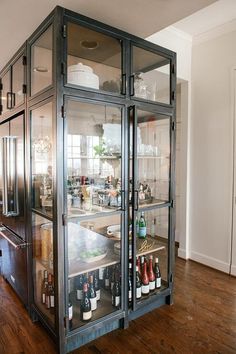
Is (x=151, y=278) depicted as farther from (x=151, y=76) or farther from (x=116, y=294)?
(x=151, y=76)

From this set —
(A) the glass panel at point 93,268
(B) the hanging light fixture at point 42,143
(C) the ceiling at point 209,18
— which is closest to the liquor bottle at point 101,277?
(A) the glass panel at point 93,268

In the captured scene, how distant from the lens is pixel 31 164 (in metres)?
2.10

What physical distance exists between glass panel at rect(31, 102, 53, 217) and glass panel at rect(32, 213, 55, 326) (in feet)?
0.47

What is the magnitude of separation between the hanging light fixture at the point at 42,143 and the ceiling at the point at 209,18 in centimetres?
216

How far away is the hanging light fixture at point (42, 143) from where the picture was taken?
6.13 ft

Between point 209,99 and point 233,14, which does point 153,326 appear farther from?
point 233,14

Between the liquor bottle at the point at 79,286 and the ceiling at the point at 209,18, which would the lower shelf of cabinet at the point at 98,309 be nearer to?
the liquor bottle at the point at 79,286

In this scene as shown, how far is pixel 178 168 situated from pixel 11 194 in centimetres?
261

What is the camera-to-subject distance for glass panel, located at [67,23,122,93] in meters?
1.77

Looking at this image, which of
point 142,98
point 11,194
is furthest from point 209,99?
point 11,194

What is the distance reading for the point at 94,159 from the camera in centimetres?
205

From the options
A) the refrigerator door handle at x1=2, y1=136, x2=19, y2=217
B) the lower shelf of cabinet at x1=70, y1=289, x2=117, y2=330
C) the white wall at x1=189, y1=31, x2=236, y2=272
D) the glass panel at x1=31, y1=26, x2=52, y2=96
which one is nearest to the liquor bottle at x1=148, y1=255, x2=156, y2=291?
the lower shelf of cabinet at x1=70, y1=289, x2=117, y2=330

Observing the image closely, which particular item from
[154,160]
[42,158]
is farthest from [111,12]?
[154,160]

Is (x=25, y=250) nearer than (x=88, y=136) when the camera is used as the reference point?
No
